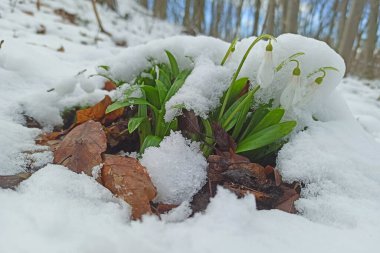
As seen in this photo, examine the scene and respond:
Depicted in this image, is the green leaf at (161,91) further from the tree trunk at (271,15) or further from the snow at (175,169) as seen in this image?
the tree trunk at (271,15)

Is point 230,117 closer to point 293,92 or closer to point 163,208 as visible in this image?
point 293,92

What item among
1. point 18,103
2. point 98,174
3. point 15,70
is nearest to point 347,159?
point 98,174

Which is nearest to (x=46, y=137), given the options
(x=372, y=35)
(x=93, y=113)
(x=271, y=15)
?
(x=93, y=113)

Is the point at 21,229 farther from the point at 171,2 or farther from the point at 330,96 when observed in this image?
the point at 171,2

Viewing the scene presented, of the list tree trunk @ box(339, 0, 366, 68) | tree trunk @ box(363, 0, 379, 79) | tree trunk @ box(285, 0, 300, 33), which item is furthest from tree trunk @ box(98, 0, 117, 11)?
tree trunk @ box(363, 0, 379, 79)

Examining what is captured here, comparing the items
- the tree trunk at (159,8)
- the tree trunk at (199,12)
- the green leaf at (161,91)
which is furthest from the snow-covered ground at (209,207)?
the tree trunk at (159,8)

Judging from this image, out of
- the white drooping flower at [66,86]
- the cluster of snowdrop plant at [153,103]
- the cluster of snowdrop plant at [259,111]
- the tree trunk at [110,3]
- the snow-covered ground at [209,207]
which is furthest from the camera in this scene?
the tree trunk at [110,3]

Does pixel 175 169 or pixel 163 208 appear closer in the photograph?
pixel 163 208
